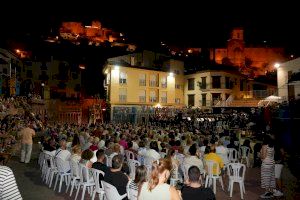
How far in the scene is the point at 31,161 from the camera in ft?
45.5

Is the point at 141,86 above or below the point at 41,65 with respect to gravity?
below

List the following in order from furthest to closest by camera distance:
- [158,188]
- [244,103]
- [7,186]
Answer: [244,103], [158,188], [7,186]

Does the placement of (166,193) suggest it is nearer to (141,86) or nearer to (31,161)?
(31,161)

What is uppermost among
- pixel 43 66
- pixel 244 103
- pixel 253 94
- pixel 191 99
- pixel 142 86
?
pixel 43 66

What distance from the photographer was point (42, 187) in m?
9.23

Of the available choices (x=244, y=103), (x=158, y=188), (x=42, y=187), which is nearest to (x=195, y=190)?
(x=158, y=188)

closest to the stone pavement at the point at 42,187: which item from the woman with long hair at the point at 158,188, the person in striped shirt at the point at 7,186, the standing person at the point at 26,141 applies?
the standing person at the point at 26,141

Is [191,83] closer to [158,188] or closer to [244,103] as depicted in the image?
[244,103]

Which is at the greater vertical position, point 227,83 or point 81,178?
point 227,83

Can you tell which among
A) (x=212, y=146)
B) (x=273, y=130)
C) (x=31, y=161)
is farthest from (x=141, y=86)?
(x=212, y=146)

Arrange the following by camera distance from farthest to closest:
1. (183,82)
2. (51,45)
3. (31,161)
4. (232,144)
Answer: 1. (51,45)
2. (183,82)
3. (31,161)
4. (232,144)

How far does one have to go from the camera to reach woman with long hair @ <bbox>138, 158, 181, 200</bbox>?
164 inches

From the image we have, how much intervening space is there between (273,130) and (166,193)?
55.8ft

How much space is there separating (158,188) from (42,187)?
632 cm
